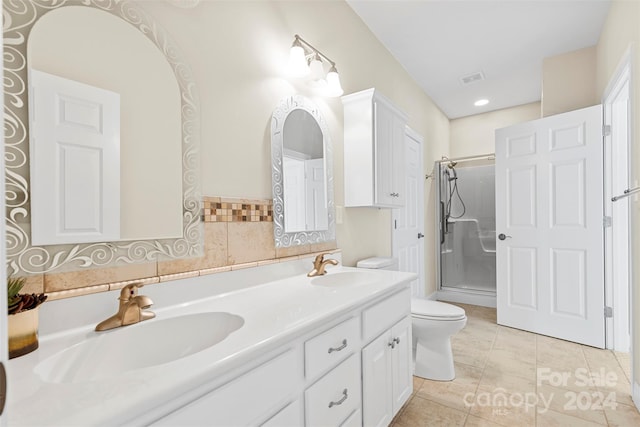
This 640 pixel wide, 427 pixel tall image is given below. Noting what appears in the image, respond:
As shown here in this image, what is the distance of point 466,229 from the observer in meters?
3.89

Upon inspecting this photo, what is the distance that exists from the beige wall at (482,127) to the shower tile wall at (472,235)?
626 millimetres

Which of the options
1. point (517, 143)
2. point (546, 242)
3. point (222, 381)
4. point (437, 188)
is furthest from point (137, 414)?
point (437, 188)

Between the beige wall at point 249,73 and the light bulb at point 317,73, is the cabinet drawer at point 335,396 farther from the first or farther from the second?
the light bulb at point 317,73

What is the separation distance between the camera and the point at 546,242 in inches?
106

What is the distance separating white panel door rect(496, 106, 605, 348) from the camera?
2471mm

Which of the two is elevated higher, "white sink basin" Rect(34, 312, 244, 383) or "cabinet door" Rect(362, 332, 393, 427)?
"white sink basin" Rect(34, 312, 244, 383)

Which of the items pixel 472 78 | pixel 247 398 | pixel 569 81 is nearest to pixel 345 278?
pixel 247 398

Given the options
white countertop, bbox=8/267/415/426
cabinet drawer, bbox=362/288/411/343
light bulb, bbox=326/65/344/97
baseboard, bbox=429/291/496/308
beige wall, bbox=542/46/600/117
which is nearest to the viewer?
white countertop, bbox=8/267/415/426

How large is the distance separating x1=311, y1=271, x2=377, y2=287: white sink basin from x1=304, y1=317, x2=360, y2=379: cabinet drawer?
49cm

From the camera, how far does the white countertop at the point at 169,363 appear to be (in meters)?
0.50

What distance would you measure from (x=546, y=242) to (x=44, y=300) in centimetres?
330

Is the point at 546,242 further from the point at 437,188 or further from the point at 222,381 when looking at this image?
the point at 222,381

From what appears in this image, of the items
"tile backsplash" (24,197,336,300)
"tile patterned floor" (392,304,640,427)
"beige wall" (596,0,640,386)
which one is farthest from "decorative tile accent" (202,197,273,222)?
"beige wall" (596,0,640,386)

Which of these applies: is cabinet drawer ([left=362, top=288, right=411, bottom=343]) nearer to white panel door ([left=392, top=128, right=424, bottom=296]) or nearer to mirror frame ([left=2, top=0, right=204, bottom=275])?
mirror frame ([left=2, top=0, right=204, bottom=275])
